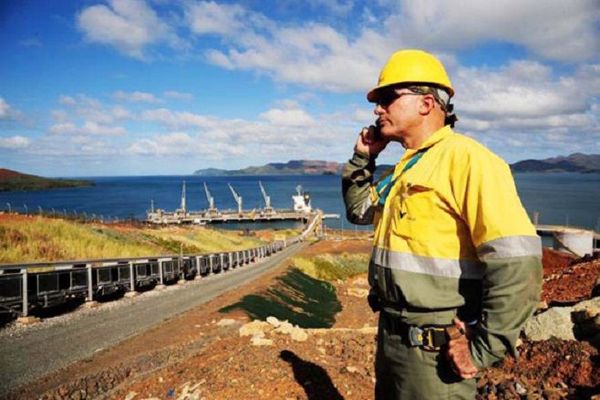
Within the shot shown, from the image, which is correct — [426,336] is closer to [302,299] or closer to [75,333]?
[75,333]

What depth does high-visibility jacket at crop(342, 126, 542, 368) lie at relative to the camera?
1.97 meters

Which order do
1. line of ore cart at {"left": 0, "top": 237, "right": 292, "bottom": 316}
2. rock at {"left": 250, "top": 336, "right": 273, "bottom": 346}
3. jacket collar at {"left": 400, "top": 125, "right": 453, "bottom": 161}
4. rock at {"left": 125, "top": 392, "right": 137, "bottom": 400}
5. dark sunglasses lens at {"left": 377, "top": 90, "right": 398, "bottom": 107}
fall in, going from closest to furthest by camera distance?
jacket collar at {"left": 400, "top": 125, "right": 453, "bottom": 161} < dark sunglasses lens at {"left": 377, "top": 90, "right": 398, "bottom": 107} < rock at {"left": 125, "top": 392, "right": 137, "bottom": 400} < rock at {"left": 250, "top": 336, "right": 273, "bottom": 346} < line of ore cart at {"left": 0, "top": 237, "right": 292, "bottom": 316}

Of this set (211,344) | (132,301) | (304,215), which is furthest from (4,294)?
(304,215)

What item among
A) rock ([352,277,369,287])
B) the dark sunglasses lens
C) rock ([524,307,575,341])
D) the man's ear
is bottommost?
rock ([352,277,369,287])

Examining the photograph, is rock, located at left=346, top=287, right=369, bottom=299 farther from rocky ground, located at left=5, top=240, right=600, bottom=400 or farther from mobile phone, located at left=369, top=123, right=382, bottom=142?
mobile phone, located at left=369, top=123, right=382, bottom=142

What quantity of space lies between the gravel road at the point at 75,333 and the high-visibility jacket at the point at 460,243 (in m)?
6.88

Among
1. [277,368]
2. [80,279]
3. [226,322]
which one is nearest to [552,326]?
[277,368]

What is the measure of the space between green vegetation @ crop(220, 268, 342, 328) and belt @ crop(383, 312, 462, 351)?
10.1 meters

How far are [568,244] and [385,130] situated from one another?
1291 inches

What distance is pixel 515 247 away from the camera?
6.40 feet

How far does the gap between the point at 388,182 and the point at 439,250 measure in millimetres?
667

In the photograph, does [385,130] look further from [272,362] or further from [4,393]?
[4,393]

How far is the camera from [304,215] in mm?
93062

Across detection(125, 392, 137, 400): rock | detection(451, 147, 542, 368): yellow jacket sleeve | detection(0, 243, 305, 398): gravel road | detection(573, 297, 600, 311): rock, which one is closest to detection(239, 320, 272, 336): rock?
detection(125, 392, 137, 400): rock
